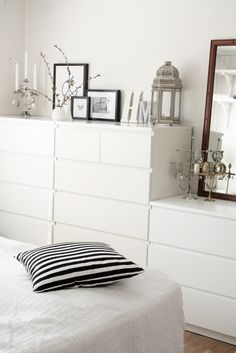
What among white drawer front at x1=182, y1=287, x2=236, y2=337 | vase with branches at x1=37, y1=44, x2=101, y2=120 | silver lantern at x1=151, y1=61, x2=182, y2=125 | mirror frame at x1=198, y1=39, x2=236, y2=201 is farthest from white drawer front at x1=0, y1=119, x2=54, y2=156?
white drawer front at x1=182, y1=287, x2=236, y2=337

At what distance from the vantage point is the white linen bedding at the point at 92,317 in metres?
1.71

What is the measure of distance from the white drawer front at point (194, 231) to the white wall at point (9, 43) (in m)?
1.81

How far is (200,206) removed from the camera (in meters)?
3.21

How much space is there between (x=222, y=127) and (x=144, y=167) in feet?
1.98

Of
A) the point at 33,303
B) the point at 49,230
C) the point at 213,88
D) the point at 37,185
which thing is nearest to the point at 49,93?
the point at 37,185

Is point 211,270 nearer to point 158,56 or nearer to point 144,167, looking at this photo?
point 144,167

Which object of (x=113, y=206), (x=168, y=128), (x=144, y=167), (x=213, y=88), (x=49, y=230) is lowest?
(x=49, y=230)

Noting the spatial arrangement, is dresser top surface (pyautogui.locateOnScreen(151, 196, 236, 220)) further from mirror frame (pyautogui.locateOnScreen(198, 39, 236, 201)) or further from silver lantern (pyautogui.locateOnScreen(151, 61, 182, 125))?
silver lantern (pyautogui.locateOnScreen(151, 61, 182, 125))

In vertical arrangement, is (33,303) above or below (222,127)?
below

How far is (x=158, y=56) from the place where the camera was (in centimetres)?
371

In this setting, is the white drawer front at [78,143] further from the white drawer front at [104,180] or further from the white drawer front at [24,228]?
the white drawer front at [24,228]

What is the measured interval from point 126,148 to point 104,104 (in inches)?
30.6

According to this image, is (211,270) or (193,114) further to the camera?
(193,114)

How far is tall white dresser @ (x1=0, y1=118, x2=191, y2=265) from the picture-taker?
331 centimetres
